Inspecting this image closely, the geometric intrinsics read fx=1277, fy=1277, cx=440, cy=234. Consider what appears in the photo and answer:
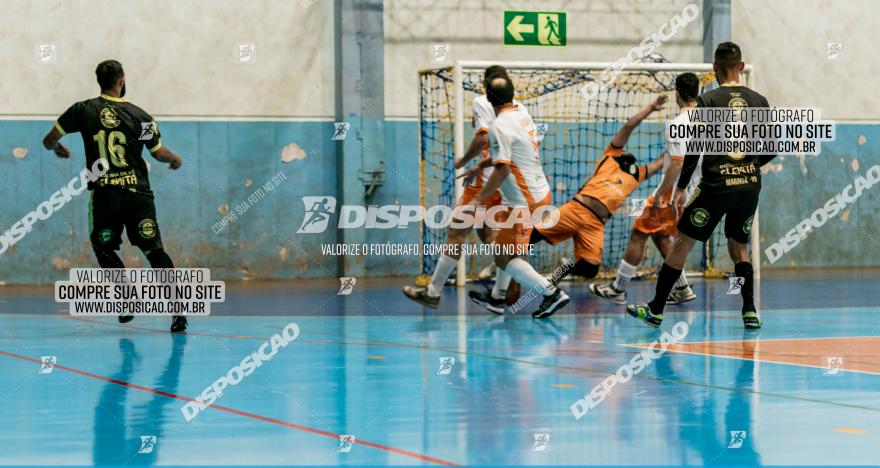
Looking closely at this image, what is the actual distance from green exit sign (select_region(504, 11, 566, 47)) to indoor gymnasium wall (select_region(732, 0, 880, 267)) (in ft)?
8.92

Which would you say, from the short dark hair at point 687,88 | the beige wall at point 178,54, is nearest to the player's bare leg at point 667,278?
the short dark hair at point 687,88

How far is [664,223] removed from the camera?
11.5m

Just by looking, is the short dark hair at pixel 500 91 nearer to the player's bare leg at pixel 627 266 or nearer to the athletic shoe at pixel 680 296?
the player's bare leg at pixel 627 266

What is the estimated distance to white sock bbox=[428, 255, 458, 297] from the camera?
1068 centimetres

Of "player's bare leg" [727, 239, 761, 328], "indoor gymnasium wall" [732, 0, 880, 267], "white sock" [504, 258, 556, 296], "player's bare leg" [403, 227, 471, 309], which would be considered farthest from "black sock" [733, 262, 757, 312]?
"indoor gymnasium wall" [732, 0, 880, 267]

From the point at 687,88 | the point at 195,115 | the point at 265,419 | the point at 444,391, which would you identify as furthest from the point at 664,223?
the point at 195,115

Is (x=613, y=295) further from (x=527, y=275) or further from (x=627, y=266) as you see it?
(x=527, y=275)

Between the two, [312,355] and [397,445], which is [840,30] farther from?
[397,445]

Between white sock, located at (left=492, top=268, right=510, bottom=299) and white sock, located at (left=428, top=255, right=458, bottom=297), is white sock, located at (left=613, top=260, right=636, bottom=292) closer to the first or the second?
white sock, located at (left=492, top=268, right=510, bottom=299)

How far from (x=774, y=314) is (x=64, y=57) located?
31.9 feet

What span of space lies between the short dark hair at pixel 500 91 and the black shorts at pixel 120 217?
2.78 m

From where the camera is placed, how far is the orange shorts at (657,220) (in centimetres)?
1146

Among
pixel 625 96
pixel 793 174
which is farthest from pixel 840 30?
pixel 625 96

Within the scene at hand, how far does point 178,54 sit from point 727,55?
30.5 feet
